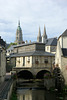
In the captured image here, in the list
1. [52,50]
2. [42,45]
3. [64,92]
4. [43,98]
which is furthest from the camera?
[52,50]

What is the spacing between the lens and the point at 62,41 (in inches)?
1204

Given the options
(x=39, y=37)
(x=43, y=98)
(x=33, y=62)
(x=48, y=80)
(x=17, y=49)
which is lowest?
(x=43, y=98)

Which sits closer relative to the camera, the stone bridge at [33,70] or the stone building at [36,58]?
the stone bridge at [33,70]

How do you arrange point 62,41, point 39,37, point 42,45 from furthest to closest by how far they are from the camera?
point 39,37 < point 42,45 < point 62,41

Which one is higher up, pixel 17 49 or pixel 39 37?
pixel 39 37

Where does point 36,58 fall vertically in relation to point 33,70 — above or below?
above

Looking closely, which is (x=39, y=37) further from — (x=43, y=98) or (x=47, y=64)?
(x=43, y=98)

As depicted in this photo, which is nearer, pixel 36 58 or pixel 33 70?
pixel 33 70

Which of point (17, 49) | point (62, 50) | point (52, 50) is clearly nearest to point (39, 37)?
point (52, 50)

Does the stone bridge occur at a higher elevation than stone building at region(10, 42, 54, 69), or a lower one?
lower

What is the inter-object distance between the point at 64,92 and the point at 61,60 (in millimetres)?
4379

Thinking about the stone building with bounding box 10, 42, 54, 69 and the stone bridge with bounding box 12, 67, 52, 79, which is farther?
the stone building with bounding box 10, 42, 54, 69

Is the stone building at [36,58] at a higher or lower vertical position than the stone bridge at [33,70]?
A: higher

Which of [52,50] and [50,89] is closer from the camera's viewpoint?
[50,89]
